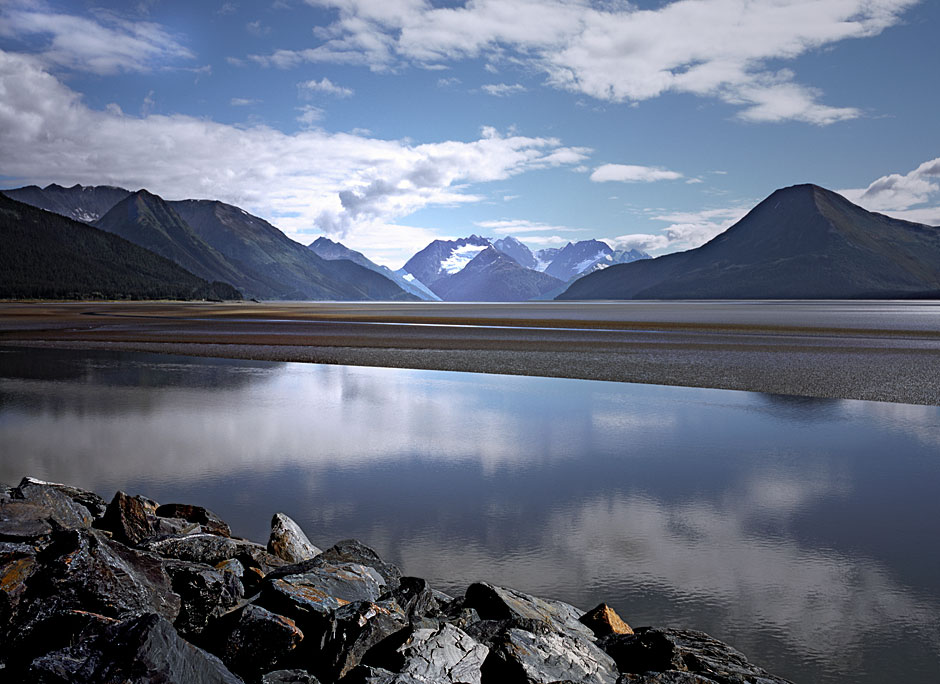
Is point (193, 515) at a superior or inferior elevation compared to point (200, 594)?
inferior

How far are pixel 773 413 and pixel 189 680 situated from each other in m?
19.3

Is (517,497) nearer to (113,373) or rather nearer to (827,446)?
(827,446)

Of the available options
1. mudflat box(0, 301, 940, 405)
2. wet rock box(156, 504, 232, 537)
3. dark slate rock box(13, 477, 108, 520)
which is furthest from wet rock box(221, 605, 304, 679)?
mudflat box(0, 301, 940, 405)

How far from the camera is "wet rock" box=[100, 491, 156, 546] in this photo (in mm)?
8406

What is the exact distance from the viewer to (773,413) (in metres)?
20.2

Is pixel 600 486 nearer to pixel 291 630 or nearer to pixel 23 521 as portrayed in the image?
pixel 291 630

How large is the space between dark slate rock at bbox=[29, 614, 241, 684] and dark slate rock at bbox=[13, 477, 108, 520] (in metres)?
5.18

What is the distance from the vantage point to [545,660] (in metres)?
5.63

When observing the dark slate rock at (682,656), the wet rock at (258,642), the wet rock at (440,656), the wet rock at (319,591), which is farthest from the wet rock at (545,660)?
the wet rock at (258,642)

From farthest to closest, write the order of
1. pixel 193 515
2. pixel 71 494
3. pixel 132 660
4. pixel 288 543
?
pixel 71 494, pixel 193 515, pixel 288 543, pixel 132 660

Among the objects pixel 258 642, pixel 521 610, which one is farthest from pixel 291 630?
pixel 521 610

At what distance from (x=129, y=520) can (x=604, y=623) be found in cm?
616

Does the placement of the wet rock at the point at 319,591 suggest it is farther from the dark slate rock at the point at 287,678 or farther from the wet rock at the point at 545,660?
the wet rock at the point at 545,660

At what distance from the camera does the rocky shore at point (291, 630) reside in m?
4.89
